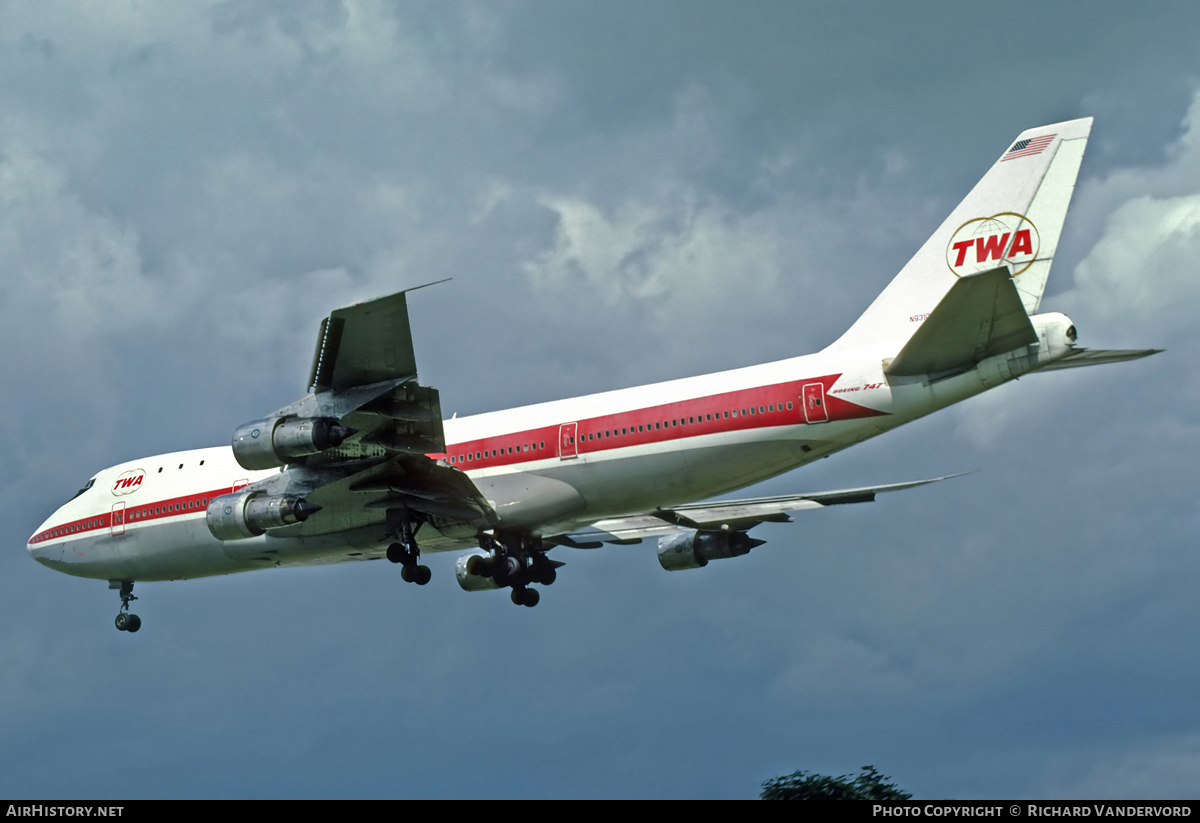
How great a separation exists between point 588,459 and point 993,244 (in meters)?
9.17

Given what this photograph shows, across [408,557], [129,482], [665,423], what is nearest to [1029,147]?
[665,423]

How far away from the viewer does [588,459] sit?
28297mm

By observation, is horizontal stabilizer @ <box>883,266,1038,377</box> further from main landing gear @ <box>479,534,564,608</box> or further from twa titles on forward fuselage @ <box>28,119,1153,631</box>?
main landing gear @ <box>479,534,564,608</box>

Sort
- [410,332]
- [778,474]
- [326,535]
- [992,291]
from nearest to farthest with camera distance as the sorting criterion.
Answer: [992,291], [410,332], [778,474], [326,535]

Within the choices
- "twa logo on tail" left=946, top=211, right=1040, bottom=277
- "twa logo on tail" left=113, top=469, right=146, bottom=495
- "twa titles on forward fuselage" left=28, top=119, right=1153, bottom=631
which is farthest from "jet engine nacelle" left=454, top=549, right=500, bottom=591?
"twa logo on tail" left=946, top=211, right=1040, bottom=277

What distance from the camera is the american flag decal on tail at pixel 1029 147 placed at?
87.2ft

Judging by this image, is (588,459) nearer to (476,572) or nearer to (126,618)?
(476,572)

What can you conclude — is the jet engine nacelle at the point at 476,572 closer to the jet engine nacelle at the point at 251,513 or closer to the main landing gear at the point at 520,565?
the main landing gear at the point at 520,565

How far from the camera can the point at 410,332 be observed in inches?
982

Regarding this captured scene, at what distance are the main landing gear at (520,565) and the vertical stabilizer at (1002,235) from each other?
29.5 feet
